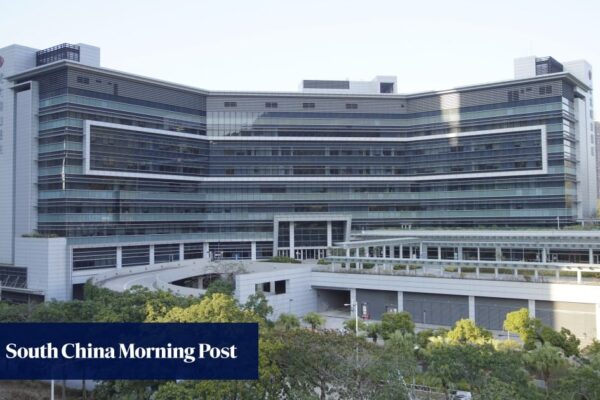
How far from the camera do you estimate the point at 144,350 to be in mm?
19625

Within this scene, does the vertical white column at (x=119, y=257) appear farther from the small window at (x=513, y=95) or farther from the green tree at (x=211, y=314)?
the small window at (x=513, y=95)

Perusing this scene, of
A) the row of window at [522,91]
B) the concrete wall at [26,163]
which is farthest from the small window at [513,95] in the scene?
the concrete wall at [26,163]

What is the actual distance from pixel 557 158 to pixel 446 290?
29482mm

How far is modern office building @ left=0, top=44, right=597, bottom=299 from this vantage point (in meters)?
56.3

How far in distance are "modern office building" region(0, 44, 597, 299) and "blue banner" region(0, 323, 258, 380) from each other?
117ft

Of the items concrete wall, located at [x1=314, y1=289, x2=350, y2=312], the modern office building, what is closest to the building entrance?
the modern office building

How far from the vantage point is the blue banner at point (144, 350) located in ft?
63.1

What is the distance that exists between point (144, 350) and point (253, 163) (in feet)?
166

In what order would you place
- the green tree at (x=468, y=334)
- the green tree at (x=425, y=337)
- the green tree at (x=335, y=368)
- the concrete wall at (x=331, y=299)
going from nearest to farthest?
the green tree at (x=335, y=368) < the green tree at (x=468, y=334) < the green tree at (x=425, y=337) < the concrete wall at (x=331, y=299)

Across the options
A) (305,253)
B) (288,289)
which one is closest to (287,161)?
(305,253)

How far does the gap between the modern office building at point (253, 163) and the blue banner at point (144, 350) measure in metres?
35.8

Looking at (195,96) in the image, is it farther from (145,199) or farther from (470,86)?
(470,86)

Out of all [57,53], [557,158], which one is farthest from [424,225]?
[57,53]

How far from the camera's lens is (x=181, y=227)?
66.4m
